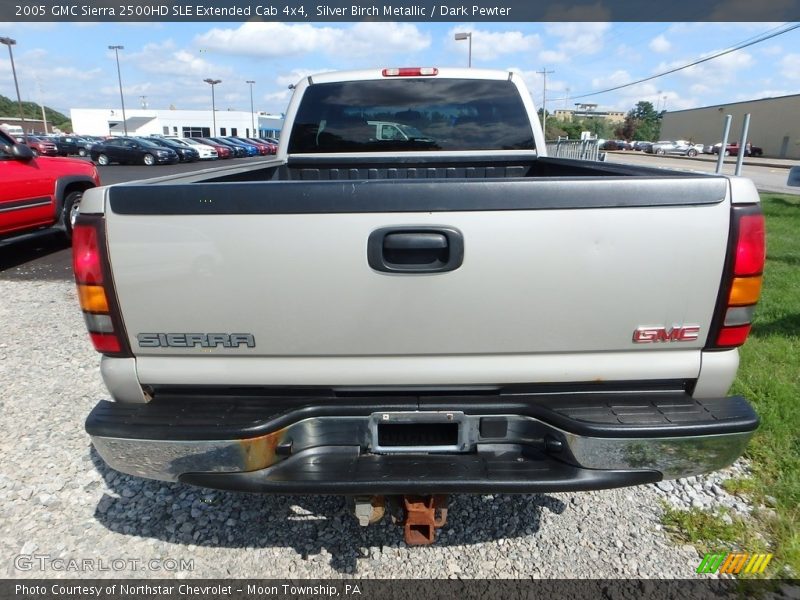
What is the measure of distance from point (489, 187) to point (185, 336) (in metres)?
1.17

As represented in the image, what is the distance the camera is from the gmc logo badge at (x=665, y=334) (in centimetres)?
191

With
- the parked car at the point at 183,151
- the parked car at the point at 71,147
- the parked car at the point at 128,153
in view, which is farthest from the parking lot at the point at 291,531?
the parked car at the point at 71,147

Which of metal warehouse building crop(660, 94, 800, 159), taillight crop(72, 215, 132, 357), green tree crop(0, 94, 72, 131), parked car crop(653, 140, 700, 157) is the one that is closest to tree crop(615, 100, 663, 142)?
metal warehouse building crop(660, 94, 800, 159)

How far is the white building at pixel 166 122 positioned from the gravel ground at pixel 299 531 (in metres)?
81.9

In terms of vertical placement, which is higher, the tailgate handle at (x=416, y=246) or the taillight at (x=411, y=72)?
the taillight at (x=411, y=72)

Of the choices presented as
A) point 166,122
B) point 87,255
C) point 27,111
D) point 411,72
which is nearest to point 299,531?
point 87,255

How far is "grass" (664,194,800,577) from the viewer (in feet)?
8.28

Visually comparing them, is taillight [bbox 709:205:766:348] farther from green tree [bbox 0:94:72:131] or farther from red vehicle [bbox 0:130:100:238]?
green tree [bbox 0:94:72:131]

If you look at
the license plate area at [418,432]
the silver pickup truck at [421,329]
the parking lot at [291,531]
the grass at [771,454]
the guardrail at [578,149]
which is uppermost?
the guardrail at [578,149]

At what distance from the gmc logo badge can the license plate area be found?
68cm

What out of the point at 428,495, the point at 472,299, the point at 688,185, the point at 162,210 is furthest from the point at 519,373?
the point at 162,210

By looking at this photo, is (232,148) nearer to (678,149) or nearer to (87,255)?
(87,255)

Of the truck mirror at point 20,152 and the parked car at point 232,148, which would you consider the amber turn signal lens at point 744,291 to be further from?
the parked car at point 232,148

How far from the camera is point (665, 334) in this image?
192 centimetres
